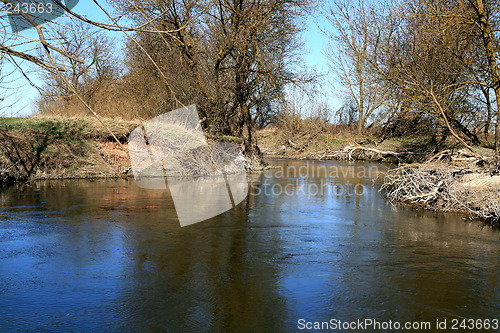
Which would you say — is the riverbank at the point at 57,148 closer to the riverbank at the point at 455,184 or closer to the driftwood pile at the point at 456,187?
the riverbank at the point at 455,184

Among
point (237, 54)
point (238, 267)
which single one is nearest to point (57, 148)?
point (237, 54)

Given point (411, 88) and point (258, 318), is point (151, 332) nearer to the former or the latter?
point (258, 318)

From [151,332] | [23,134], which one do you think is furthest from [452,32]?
[23,134]

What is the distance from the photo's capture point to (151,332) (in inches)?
179

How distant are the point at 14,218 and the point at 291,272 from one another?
610cm

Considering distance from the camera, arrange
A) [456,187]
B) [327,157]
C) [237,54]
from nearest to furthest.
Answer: [456,187]
[237,54]
[327,157]

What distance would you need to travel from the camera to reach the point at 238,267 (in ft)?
21.5

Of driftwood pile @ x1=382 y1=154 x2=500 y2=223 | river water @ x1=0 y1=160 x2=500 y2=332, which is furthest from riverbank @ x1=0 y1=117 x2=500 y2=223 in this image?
river water @ x1=0 y1=160 x2=500 y2=332

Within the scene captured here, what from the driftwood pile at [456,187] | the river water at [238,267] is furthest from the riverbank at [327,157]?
the river water at [238,267]

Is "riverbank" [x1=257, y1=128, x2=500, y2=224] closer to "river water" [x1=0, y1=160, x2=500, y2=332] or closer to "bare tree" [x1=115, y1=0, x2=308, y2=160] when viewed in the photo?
"river water" [x1=0, y1=160, x2=500, y2=332]

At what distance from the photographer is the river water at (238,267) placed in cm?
500

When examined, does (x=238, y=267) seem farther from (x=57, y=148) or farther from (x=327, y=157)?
(x=327, y=157)

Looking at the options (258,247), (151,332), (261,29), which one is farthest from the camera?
(261,29)

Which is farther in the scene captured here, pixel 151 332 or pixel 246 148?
pixel 246 148
